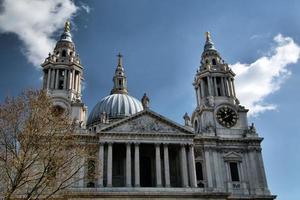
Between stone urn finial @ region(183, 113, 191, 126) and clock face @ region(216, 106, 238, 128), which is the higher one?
clock face @ region(216, 106, 238, 128)

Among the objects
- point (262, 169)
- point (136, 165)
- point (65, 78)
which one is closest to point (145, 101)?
point (136, 165)

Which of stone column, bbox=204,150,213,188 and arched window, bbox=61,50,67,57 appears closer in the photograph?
stone column, bbox=204,150,213,188


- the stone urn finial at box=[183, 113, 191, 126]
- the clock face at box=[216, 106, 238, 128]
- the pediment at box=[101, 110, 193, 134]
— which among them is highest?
the clock face at box=[216, 106, 238, 128]

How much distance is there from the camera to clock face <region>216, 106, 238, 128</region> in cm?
4781

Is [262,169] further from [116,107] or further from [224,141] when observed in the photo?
[116,107]

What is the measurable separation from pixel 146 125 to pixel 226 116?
470 inches

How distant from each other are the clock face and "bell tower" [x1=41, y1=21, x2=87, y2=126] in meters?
18.2

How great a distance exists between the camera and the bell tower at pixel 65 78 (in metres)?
47.1

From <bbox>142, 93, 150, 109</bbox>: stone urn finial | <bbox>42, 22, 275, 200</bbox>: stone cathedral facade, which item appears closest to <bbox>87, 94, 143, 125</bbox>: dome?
<bbox>42, 22, 275, 200</bbox>: stone cathedral facade

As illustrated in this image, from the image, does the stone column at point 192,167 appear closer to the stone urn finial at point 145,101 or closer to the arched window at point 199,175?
Result: the arched window at point 199,175

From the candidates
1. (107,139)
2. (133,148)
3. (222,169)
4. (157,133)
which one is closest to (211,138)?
(222,169)

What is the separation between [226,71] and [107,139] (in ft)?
68.9

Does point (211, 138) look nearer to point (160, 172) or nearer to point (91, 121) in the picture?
point (160, 172)

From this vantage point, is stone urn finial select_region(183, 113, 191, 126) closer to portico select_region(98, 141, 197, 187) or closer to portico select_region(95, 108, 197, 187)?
portico select_region(95, 108, 197, 187)
